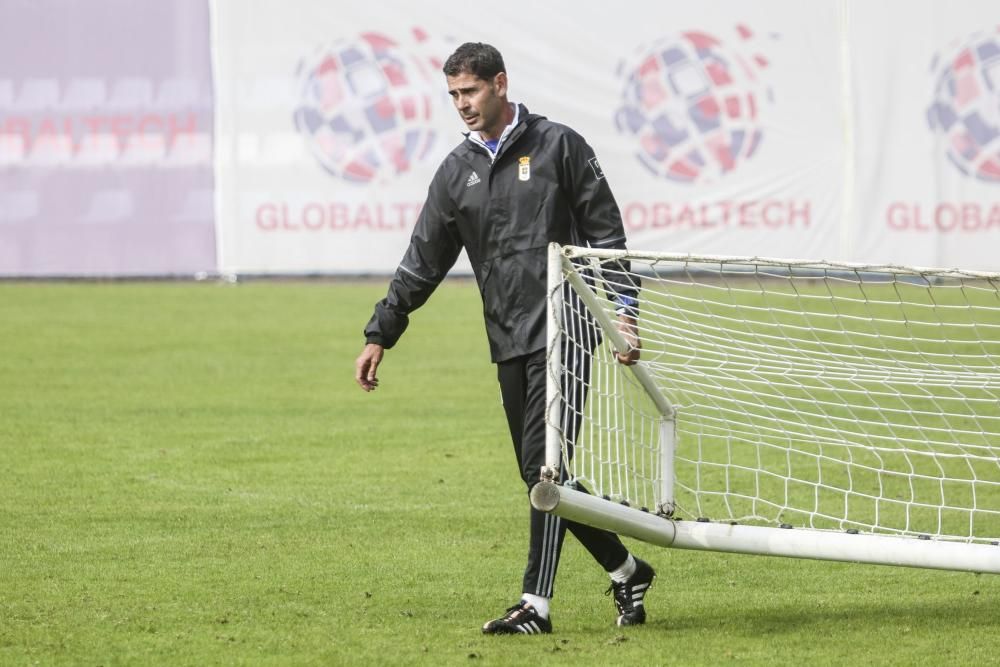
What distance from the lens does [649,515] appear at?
5402 mm

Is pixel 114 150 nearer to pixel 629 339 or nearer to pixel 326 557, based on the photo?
pixel 326 557

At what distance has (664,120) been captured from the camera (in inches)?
771

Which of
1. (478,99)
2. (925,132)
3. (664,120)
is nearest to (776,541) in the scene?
(478,99)

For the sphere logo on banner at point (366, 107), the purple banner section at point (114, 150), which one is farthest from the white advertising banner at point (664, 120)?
the purple banner section at point (114, 150)

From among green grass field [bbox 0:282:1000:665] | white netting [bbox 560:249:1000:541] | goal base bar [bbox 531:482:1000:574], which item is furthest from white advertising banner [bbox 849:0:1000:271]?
goal base bar [bbox 531:482:1000:574]

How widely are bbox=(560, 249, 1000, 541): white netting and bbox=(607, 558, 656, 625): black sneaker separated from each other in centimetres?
32

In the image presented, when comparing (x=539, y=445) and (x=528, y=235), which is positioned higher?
(x=528, y=235)

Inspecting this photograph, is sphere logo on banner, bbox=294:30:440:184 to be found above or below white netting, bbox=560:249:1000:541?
above

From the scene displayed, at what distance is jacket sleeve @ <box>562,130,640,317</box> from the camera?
5.36m

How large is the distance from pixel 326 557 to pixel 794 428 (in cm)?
457

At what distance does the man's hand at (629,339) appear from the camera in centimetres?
523

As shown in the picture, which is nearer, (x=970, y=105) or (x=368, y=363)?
(x=368, y=363)

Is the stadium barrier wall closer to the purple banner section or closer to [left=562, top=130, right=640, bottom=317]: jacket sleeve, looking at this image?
the purple banner section

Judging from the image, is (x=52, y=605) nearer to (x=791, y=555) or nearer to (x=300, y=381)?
(x=791, y=555)
